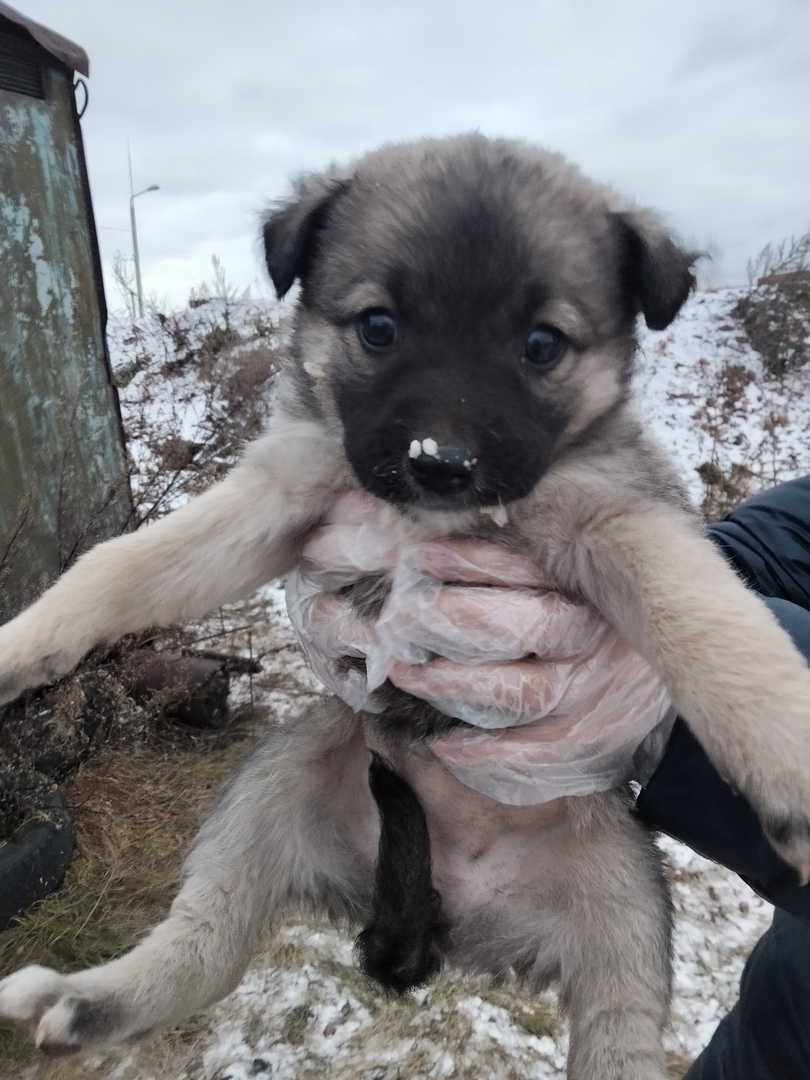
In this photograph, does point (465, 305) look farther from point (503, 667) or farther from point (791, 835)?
point (791, 835)

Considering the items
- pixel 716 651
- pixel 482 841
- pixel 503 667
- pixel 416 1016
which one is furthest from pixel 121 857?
pixel 716 651

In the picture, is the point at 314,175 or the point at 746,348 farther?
the point at 746,348

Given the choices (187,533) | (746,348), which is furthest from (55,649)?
(746,348)

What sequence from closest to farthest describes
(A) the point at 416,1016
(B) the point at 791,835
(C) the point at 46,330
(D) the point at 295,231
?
(B) the point at 791,835
(D) the point at 295,231
(A) the point at 416,1016
(C) the point at 46,330

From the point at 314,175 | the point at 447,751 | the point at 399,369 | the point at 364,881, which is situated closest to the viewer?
the point at 399,369

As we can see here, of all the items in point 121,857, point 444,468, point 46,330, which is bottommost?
point 121,857

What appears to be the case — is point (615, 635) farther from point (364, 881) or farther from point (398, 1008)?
point (398, 1008)
